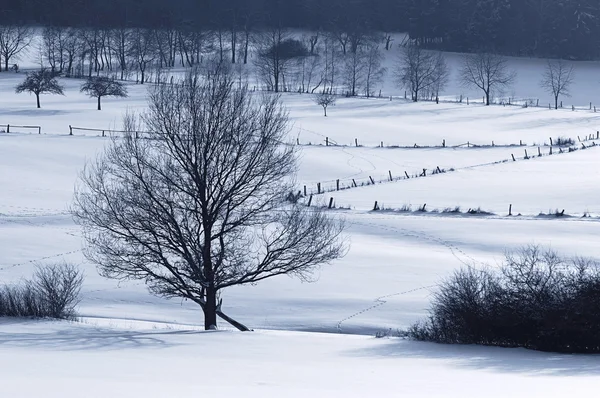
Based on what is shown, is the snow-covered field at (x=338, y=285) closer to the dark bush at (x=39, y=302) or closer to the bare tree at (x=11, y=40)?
the dark bush at (x=39, y=302)

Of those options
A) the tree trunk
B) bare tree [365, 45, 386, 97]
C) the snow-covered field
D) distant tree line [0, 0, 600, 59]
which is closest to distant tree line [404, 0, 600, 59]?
distant tree line [0, 0, 600, 59]

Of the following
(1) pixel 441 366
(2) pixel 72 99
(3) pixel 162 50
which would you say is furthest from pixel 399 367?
(3) pixel 162 50

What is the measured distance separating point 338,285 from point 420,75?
72.8m

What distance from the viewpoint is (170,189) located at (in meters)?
20.8

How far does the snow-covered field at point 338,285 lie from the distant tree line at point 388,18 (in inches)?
1970

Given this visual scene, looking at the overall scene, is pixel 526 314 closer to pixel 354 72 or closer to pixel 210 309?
pixel 210 309

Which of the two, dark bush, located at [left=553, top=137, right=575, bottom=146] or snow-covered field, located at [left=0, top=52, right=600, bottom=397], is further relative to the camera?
dark bush, located at [left=553, top=137, right=575, bottom=146]

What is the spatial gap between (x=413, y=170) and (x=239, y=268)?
31.7 metres

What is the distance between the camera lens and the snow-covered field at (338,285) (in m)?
12.2

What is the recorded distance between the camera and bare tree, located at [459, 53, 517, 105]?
3863 inches

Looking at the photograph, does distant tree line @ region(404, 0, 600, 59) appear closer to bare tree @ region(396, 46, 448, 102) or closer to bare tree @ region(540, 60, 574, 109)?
bare tree @ region(540, 60, 574, 109)

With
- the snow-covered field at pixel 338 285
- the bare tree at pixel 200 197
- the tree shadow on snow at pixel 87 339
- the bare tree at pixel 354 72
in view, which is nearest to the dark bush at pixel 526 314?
the snow-covered field at pixel 338 285

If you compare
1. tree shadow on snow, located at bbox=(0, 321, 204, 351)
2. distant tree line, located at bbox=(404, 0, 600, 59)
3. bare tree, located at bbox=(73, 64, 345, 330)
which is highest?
distant tree line, located at bbox=(404, 0, 600, 59)

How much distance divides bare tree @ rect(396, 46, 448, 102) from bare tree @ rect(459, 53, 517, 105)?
8.88ft
